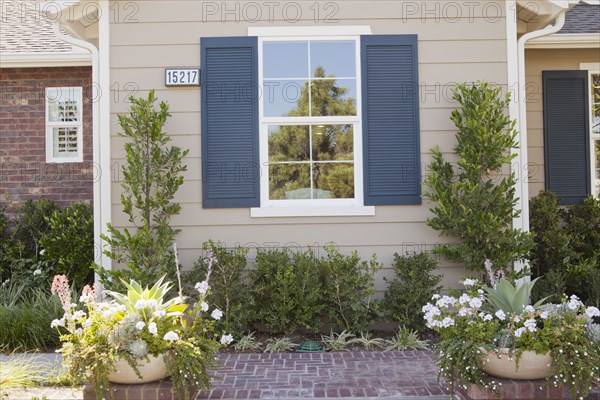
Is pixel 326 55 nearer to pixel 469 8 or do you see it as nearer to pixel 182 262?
pixel 469 8

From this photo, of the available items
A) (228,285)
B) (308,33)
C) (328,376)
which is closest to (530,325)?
(328,376)

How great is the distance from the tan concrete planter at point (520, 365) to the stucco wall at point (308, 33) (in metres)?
2.35

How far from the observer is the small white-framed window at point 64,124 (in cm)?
834

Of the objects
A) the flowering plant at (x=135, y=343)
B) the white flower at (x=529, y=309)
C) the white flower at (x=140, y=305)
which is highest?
the white flower at (x=140, y=305)

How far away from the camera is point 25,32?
28.9 feet

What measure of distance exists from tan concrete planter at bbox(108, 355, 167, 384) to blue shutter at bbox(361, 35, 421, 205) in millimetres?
3056

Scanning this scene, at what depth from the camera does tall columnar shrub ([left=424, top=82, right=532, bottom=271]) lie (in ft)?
19.0

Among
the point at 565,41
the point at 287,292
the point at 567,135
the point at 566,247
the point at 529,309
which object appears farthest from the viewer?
the point at 567,135

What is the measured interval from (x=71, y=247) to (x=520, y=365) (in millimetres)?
5541

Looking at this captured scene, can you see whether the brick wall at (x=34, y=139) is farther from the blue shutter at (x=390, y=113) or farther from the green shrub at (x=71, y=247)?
the blue shutter at (x=390, y=113)

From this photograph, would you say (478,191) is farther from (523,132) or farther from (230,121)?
(230,121)

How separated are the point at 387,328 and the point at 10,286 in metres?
4.37

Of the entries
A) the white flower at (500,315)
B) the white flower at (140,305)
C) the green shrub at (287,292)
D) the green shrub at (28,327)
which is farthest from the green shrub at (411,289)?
the green shrub at (28,327)

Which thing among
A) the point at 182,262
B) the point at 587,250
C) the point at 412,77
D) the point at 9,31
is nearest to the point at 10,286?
the point at 182,262
